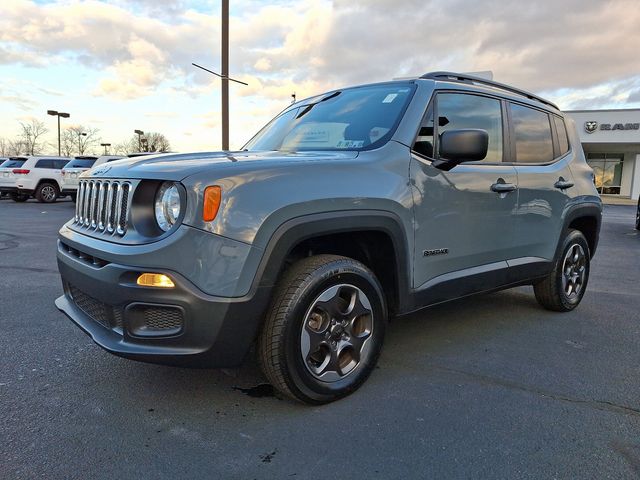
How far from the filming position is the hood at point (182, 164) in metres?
2.42

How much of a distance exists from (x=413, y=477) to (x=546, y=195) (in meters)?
2.94

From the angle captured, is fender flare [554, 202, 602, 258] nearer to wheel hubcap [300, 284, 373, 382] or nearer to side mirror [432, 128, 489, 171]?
side mirror [432, 128, 489, 171]

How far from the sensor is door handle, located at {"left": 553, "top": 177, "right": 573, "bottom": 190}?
437cm

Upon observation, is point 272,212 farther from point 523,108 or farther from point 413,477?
point 523,108

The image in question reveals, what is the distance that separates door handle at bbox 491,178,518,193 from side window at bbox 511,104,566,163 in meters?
0.37

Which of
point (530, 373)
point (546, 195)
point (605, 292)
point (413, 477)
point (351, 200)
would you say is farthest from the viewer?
point (605, 292)

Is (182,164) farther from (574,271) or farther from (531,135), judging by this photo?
(574,271)

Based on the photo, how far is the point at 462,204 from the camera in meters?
3.40

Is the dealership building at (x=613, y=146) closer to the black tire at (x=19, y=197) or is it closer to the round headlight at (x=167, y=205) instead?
the black tire at (x=19, y=197)

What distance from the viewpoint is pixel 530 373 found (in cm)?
330

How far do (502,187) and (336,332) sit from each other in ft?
5.96

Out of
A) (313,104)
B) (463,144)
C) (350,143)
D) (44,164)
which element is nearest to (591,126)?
(44,164)

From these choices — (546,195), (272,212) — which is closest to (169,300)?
(272,212)

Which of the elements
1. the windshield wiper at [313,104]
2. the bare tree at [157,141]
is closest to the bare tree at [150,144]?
the bare tree at [157,141]
